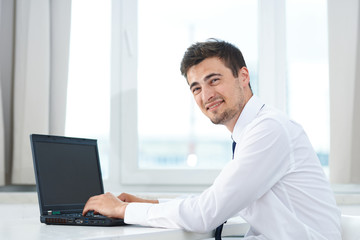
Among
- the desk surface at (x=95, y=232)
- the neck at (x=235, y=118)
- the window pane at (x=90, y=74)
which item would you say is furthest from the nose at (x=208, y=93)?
the window pane at (x=90, y=74)

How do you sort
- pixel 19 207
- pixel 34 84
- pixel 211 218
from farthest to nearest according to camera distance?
pixel 34 84
pixel 19 207
pixel 211 218

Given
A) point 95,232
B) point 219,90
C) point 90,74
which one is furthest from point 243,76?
point 90,74

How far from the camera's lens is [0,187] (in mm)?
2459

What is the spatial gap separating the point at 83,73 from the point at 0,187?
0.77 m

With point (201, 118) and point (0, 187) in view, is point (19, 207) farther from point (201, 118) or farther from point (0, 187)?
point (201, 118)

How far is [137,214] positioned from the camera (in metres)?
1.33

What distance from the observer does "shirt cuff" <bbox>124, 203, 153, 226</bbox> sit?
132cm

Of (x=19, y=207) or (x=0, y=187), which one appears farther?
(x=0, y=187)

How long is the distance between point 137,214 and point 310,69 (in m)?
1.62

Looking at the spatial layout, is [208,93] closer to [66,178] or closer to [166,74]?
[66,178]

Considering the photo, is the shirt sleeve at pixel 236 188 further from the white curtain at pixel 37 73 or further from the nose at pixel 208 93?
the white curtain at pixel 37 73

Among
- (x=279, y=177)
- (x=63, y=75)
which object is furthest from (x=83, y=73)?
(x=279, y=177)

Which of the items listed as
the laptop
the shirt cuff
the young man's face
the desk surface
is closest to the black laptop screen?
the laptop

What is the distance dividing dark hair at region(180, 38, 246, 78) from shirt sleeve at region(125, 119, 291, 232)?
37 centimetres
